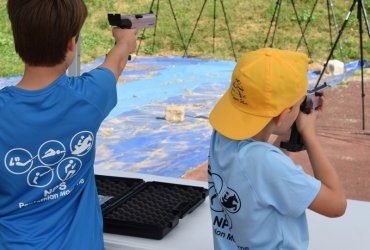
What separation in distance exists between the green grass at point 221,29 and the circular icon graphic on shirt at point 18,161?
908 cm

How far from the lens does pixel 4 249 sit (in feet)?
4.03

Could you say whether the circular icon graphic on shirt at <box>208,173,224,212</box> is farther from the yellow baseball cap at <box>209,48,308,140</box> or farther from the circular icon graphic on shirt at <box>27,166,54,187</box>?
the circular icon graphic on shirt at <box>27,166,54,187</box>

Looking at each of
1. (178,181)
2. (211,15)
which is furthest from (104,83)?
(211,15)

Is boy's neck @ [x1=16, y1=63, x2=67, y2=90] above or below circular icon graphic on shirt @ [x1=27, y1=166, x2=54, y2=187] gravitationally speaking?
above

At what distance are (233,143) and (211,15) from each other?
1194cm

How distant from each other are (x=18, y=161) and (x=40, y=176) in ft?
0.18

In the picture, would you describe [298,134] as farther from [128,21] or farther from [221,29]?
[221,29]

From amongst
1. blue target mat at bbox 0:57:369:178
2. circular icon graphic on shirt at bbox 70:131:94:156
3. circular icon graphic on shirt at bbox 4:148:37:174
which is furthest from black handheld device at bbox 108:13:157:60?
blue target mat at bbox 0:57:369:178

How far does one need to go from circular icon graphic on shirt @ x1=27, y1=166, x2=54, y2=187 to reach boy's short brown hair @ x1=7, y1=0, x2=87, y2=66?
0.22 m

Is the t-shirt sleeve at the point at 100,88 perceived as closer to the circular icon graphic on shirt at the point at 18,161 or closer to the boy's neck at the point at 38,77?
the boy's neck at the point at 38,77

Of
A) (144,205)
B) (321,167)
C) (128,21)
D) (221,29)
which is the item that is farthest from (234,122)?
(221,29)

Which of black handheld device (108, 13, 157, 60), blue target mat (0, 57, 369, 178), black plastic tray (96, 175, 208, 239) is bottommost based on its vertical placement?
blue target mat (0, 57, 369, 178)

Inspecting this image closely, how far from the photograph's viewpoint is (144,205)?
163 cm

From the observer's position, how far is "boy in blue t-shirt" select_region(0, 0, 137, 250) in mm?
1146
